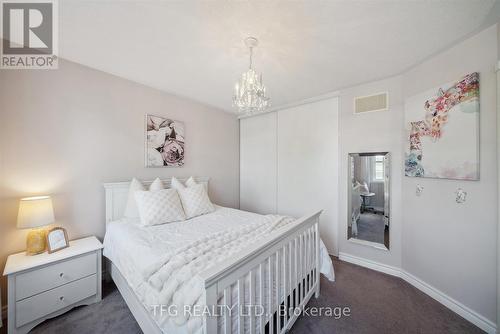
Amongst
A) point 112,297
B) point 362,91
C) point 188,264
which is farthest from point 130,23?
point 362,91

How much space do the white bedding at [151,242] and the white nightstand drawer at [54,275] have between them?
0.63 feet

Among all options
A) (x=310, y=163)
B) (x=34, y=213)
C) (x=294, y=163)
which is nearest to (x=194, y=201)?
(x=34, y=213)

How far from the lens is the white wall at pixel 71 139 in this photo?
A: 1715mm

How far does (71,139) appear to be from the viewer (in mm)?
2037

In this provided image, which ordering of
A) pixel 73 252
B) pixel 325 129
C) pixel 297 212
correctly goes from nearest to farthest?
pixel 73 252 → pixel 325 129 → pixel 297 212

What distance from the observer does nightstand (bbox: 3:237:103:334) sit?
4.75ft

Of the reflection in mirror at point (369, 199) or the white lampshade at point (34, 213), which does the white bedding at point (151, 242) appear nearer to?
the white lampshade at point (34, 213)

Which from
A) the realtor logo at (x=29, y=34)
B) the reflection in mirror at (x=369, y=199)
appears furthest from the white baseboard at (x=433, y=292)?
the realtor logo at (x=29, y=34)

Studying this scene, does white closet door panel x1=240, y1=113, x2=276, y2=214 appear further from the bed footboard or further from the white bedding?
the bed footboard

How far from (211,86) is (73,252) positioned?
243 centimetres

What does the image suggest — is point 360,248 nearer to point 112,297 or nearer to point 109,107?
point 112,297

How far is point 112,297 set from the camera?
1952mm

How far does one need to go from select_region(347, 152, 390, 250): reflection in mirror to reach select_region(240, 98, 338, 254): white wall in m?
0.24

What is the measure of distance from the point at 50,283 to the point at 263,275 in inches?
73.5
